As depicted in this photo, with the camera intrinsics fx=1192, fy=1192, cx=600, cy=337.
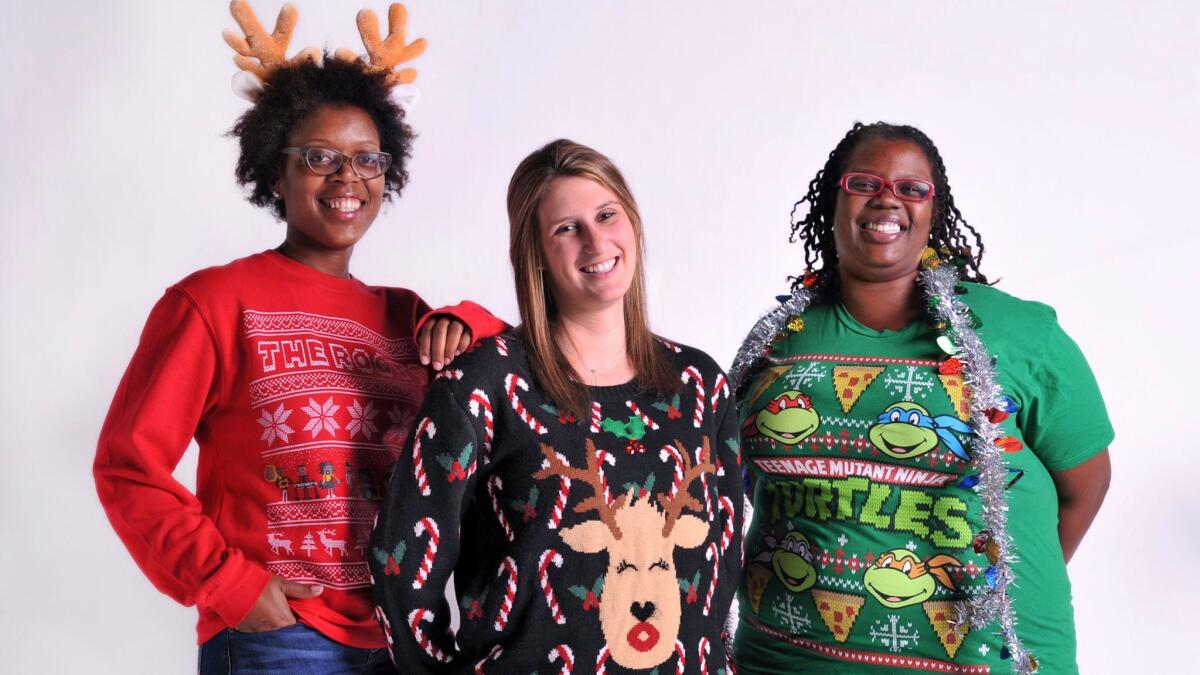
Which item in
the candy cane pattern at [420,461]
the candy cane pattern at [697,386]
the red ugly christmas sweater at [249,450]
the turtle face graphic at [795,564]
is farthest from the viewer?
the turtle face graphic at [795,564]

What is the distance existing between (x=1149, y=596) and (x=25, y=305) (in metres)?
3.98

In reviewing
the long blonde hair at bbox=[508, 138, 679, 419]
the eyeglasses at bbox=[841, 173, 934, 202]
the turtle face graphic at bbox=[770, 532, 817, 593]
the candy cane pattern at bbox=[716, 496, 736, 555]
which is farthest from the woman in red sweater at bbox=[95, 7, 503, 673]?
the eyeglasses at bbox=[841, 173, 934, 202]

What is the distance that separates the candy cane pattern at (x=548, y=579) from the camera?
2.15 metres

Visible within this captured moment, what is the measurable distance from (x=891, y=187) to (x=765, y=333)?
447mm

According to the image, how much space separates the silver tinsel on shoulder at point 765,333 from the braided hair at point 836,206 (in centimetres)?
9

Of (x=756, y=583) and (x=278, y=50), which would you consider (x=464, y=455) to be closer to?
(x=756, y=583)

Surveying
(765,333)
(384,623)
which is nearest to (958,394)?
(765,333)

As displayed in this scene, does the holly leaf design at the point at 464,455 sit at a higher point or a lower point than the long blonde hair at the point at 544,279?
lower

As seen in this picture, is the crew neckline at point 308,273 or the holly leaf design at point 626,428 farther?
the crew neckline at point 308,273

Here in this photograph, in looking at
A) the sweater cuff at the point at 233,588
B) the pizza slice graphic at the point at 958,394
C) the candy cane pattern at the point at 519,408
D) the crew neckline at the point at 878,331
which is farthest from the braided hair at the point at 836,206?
the sweater cuff at the point at 233,588

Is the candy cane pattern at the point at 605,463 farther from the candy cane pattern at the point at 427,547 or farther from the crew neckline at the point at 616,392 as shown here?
the candy cane pattern at the point at 427,547

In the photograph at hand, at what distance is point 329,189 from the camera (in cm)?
249

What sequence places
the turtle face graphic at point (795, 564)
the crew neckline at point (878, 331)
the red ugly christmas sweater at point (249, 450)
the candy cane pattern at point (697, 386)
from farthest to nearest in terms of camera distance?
the crew neckline at point (878, 331), the turtle face graphic at point (795, 564), the candy cane pattern at point (697, 386), the red ugly christmas sweater at point (249, 450)

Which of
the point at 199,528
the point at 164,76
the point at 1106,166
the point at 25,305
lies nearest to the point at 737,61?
the point at 1106,166
